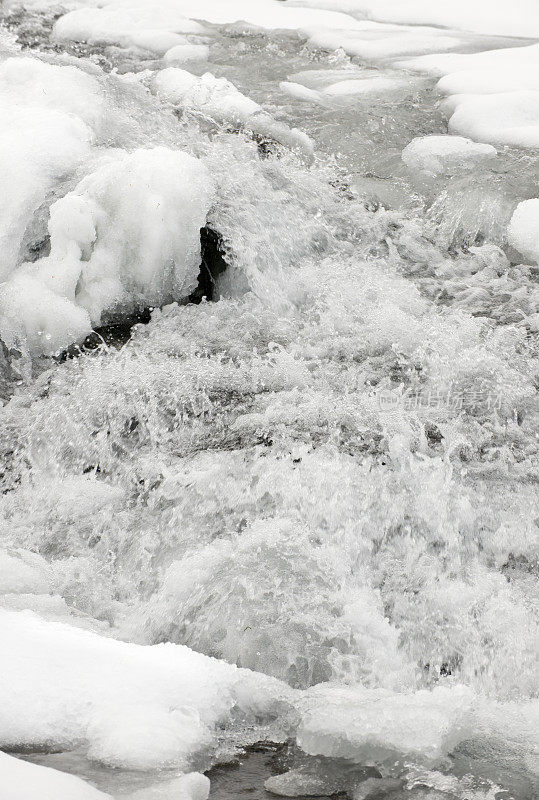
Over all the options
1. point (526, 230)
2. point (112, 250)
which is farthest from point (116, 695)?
point (526, 230)

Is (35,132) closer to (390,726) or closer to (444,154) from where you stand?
(444,154)

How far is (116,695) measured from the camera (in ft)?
5.01

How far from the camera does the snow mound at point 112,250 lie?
329 centimetres

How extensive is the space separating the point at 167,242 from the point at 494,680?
232cm

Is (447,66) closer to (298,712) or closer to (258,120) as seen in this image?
(258,120)

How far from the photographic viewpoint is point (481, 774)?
1.47 metres

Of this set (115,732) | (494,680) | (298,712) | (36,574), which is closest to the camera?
(115,732)

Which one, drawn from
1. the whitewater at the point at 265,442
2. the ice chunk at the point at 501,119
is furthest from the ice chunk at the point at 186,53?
the ice chunk at the point at 501,119

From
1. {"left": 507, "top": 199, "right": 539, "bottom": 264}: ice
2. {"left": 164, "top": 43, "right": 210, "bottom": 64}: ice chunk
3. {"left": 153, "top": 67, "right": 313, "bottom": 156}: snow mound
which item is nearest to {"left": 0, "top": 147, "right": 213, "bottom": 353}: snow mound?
{"left": 153, "top": 67, "right": 313, "bottom": 156}: snow mound

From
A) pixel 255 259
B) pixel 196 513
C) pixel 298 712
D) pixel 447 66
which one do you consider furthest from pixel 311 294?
pixel 447 66

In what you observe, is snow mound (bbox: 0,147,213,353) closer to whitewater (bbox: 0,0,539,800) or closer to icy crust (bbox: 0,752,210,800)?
whitewater (bbox: 0,0,539,800)

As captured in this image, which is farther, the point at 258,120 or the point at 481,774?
the point at 258,120

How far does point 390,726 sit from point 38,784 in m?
0.69

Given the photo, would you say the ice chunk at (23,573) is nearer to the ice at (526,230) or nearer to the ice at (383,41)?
the ice at (526,230)
